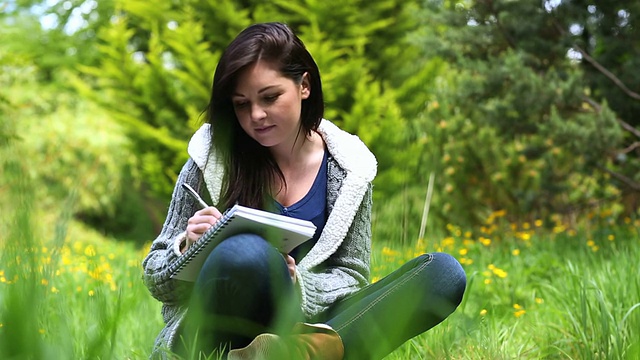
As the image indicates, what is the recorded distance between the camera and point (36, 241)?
682 mm

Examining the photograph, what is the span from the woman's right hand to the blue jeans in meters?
0.07

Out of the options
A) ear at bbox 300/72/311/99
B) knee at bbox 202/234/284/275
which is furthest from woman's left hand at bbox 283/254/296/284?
ear at bbox 300/72/311/99

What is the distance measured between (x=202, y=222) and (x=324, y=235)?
37 cm

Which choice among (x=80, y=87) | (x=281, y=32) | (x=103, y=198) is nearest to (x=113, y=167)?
(x=103, y=198)

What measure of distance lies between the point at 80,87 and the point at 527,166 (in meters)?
4.57

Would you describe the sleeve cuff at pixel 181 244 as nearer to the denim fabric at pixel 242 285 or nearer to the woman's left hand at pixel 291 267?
the denim fabric at pixel 242 285

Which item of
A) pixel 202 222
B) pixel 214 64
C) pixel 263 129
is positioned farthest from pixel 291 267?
pixel 214 64

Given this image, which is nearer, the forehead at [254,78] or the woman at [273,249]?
the woman at [273,249]

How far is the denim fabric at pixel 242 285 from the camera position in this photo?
1568 millimetres

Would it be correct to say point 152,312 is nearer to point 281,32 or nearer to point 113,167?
point 281,32

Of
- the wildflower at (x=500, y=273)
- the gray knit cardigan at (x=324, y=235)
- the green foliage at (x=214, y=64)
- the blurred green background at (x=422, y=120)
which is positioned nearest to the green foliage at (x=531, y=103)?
the blurred green background at (x=422, y=120)

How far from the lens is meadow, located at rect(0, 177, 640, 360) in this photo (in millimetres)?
748

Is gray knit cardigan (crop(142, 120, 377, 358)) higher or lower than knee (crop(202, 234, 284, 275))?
lower

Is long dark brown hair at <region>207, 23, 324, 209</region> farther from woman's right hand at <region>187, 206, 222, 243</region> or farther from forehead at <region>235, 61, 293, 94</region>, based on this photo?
woman's right hand at <region>187, 206, 222, 243</region>
